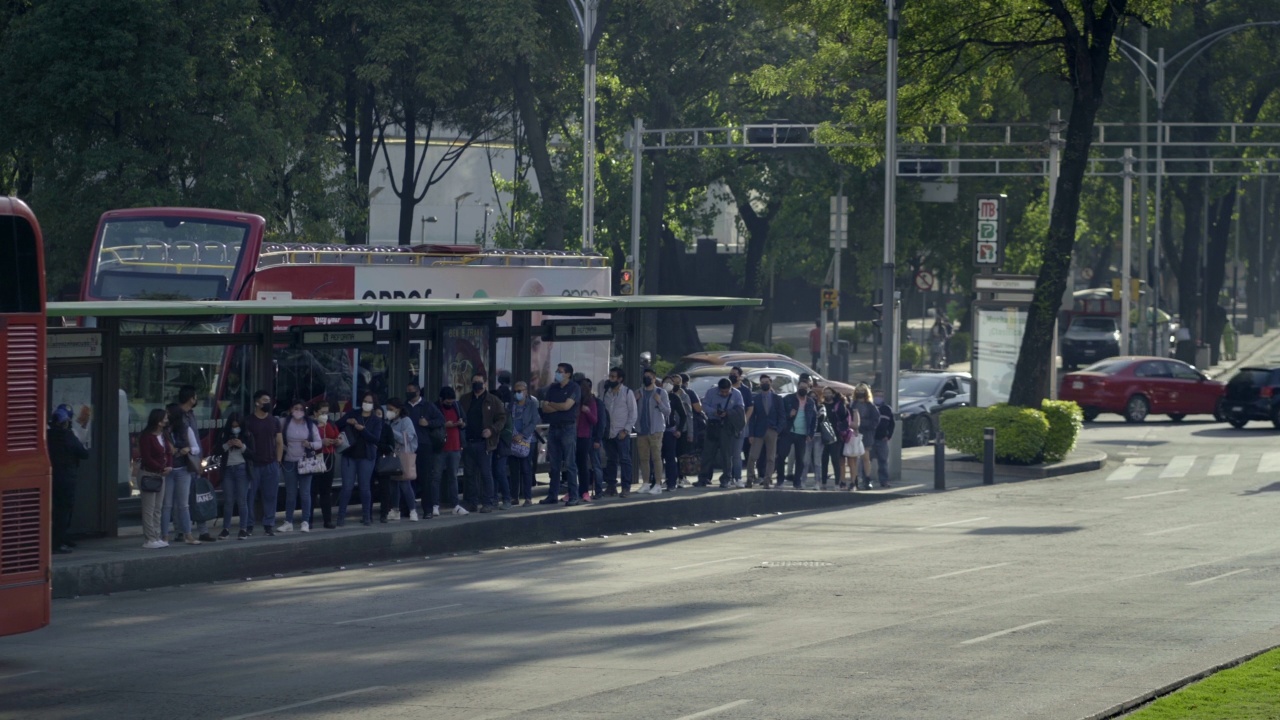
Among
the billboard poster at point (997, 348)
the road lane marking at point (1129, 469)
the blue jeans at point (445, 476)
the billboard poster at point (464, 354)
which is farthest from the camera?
the billboard poster at point (997, 348)

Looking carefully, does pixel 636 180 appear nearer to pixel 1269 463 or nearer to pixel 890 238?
pixel 890 238

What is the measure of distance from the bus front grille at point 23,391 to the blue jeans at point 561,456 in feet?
36.6

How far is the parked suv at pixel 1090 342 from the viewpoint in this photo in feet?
199

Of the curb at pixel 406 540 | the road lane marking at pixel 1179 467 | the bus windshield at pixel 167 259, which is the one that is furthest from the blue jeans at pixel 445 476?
the road lane marking at pixel 1179 467

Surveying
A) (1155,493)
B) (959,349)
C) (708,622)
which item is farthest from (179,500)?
(959,349)

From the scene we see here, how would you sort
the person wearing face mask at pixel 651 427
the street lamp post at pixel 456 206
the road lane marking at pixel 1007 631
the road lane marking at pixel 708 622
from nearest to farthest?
the road lane marking at pixel 1007 631 < the road lane marking at pixel 708 622 < the person wearing face mask at pixel 651 427 < the street lamp post at pixel 456 206

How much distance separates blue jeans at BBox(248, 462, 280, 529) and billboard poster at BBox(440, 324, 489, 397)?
4477 millimetres

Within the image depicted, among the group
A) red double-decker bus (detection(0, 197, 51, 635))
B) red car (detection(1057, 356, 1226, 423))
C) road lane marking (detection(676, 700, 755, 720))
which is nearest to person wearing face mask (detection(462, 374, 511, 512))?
red double-decker bus (detection(0, 197, 51, 635))

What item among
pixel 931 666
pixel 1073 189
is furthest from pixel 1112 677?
pixel 1073 189

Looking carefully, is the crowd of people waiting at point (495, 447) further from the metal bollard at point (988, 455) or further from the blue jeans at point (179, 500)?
the metal bollard at point (988, 455)

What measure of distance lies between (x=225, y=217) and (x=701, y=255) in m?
54.9

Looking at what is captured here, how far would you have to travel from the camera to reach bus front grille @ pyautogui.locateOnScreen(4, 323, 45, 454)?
11.8 metres

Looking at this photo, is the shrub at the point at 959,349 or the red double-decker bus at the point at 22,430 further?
the shrub at the point at 959,349

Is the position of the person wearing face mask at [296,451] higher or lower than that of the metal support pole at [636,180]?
lower
